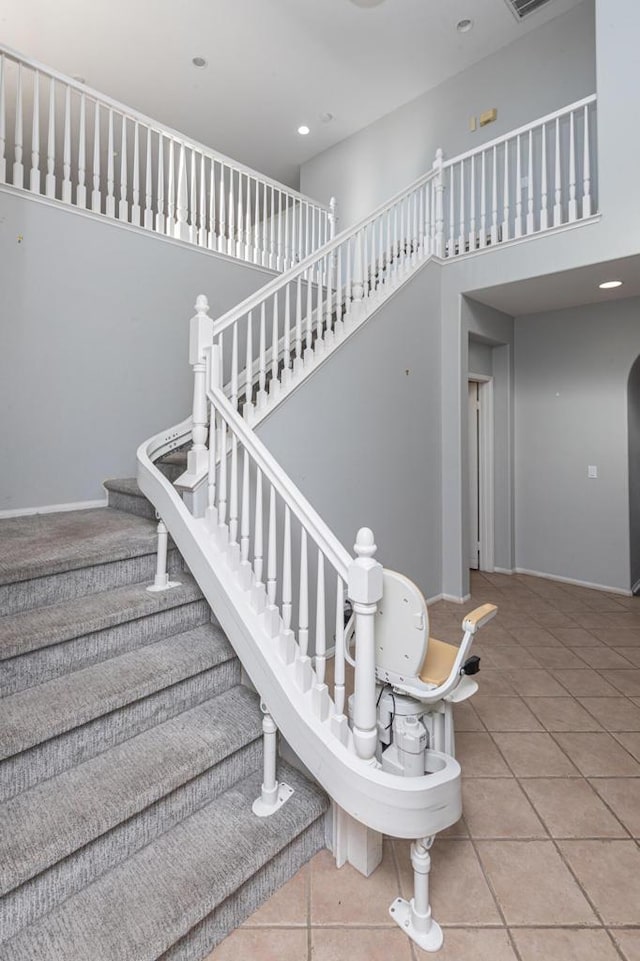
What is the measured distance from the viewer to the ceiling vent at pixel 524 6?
14.0ft

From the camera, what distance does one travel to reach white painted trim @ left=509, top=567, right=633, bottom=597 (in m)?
4.57

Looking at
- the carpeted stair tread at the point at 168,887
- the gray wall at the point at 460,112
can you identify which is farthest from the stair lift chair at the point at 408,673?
the gray wall at the point at 460,112

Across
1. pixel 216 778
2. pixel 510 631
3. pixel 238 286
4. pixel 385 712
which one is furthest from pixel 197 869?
pixel 238 286

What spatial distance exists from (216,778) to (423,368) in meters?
3.46

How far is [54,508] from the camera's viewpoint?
3168 mm

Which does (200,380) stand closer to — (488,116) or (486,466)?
(486,466)

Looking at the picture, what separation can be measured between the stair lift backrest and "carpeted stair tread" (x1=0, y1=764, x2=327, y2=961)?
0.57 meters

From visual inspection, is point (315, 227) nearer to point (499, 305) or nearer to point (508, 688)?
point (499, 305)

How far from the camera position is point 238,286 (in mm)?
4258

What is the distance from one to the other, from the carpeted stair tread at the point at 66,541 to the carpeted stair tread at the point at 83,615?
156 millimetres

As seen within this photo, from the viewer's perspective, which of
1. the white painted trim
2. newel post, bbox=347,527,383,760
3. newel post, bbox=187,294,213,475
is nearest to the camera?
newel post, bbox=347,527,383,760

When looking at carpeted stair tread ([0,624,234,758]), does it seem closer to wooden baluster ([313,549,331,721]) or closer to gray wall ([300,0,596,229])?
wooden baluster ([313,549,331,721])

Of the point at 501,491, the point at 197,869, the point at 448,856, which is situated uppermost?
the point at 501,491

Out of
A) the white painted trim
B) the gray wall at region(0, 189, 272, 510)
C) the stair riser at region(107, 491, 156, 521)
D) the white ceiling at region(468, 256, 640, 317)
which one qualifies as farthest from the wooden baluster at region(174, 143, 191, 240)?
the white painted trim
